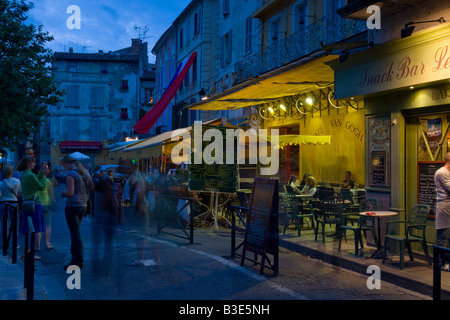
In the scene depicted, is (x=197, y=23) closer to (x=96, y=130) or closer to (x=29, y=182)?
(x=29, y=182)

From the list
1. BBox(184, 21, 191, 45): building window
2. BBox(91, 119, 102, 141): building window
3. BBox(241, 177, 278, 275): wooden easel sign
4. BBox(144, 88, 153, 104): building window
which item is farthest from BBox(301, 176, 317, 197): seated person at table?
BBox(144, 88, 153, 104): building window

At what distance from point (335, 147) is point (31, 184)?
378 inches

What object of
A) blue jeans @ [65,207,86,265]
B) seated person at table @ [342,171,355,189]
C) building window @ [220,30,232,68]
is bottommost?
blue jeans @ [65,207,86,265]

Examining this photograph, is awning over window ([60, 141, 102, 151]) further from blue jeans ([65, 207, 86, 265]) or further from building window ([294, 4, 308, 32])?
blue jeans ([65, 207, 86, 265])

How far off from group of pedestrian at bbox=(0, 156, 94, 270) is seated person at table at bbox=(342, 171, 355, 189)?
306 inches

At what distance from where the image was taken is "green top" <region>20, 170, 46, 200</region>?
8.37 meters

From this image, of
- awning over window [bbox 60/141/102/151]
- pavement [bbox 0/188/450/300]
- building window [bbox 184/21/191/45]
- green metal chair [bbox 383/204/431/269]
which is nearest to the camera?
pavement [bbox 0/188/450/300]

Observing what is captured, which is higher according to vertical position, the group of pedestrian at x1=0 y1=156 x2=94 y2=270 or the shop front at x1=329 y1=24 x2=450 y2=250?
the shop front at x1=329 y1=24 x2=450 y2=250

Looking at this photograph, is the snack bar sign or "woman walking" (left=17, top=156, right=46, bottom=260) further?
"woman walking" (left=17, top=156, right=46, bottom=260)

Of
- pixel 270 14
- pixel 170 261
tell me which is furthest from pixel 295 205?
pixel 270 14

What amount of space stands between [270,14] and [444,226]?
13.3 m

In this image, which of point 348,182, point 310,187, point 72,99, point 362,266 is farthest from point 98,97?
point 362,266

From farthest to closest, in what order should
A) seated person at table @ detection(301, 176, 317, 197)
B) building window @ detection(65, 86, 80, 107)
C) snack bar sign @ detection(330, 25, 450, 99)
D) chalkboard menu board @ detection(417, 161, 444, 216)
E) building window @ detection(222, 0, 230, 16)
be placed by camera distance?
building window @ detection(65, 86, 80, 107), building window @ detection(222, 0, 230, 16), seated person at table @ detection(301, 176, 317, 197), chalkboard menu board @ detection(417, 161, 444, 216), snack bar sign @ detection(330, 25, 450, 99)
